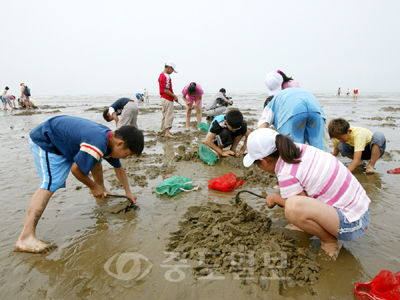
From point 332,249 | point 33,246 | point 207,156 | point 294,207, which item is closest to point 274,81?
point 207,156

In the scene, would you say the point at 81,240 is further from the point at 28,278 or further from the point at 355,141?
the point at 355,141

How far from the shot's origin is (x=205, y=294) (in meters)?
1.71

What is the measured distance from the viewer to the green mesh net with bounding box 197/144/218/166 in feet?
15.1

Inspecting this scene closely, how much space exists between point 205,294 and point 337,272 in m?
1.04

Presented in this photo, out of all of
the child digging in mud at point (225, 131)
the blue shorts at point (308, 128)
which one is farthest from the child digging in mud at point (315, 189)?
the child digging in mud at point (225, 131)

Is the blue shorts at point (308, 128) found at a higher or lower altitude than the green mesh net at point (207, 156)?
higher

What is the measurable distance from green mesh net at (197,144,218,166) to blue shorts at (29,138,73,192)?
2622mm

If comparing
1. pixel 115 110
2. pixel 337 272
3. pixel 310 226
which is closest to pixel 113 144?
pixel 310 226

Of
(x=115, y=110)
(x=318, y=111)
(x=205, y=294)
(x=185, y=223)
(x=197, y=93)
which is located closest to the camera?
(x=205, y=294)

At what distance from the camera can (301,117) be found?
9.59 feet

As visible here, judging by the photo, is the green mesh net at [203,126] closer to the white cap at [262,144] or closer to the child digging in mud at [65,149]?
the child digging in mud at [65,149]

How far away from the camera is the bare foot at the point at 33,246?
2.18 metres

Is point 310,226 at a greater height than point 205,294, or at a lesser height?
greater

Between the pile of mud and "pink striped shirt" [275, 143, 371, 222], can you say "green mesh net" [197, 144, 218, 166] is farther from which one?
"pink striped shirt" [275, 143, 371, 222]
